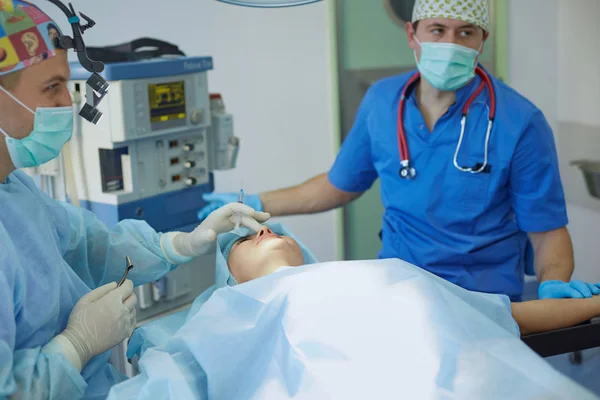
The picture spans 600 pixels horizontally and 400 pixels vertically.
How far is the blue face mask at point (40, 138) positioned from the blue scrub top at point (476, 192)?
112cm

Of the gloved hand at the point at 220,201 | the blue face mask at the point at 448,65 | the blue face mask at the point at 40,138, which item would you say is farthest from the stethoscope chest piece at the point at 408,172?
the blue face mask at the point at 40,138

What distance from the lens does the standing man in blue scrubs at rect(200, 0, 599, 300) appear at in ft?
6.72

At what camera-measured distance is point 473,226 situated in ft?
6.98

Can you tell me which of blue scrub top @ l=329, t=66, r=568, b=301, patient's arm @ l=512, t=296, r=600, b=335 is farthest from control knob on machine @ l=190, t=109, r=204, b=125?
patient's arm @ l=512, t=296, r=600, b=335

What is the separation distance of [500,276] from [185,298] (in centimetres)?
108

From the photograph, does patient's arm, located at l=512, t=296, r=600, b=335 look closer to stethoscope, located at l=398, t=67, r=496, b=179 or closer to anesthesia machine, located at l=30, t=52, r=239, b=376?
stethoscope, located at l=398, t=67, r=496, b=179

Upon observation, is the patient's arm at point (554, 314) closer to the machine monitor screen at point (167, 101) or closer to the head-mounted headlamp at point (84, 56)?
the head-mounted headlamp at point (84, 56)

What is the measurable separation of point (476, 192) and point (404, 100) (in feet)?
1.27

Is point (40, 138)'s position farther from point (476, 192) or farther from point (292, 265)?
point (476, 192)

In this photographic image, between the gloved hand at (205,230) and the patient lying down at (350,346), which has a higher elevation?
the gloved hand at (205,230)

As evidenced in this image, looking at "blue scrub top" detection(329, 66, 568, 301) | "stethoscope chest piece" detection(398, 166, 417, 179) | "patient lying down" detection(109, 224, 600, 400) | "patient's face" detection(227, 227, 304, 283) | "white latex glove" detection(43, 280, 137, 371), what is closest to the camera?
"patient lying down" detection(109, 224, 600, 400)

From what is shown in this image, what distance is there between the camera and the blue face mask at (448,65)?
2.09m

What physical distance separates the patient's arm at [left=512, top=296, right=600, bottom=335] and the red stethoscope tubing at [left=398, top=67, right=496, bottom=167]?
2.23ft

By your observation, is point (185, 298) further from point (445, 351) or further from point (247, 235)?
point (445, 351)
